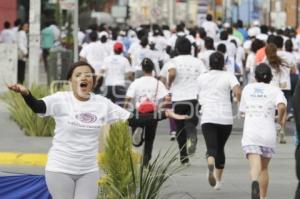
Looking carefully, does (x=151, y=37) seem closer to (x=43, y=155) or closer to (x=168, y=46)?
(x=168, y=46)

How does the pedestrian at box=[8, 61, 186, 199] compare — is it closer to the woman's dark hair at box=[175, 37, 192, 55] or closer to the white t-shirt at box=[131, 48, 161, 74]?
the woman's dark hair at box=[175, 37, 192, 55]

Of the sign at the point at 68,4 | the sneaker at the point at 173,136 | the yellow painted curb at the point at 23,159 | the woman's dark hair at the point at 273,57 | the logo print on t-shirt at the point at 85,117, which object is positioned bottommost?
the yellow painted curb at the point at 23,159

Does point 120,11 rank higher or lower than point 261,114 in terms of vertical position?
higher

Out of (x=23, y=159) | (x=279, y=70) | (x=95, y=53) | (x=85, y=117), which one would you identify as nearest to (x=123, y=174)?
(x=85, y=117)

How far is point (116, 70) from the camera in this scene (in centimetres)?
2106

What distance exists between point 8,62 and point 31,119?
32.0ft

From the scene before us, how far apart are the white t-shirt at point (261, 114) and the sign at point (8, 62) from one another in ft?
56.1

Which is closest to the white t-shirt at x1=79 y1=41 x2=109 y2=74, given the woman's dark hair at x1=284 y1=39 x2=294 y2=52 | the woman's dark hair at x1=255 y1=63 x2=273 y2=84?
the woman's dark hair at x1=284 y1=39 x2=294 y2=52

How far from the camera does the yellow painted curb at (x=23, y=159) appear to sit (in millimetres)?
15680

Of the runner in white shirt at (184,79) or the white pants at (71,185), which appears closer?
the white pants at (71,185)

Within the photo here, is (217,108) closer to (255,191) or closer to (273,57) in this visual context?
(255,191)

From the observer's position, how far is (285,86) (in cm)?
1872

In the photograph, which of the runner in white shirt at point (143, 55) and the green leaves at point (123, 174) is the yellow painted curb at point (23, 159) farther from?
the runner in white shirt at point (143, 55)

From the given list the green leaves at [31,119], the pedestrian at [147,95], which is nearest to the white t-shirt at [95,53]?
the green leaves at [31,119]
